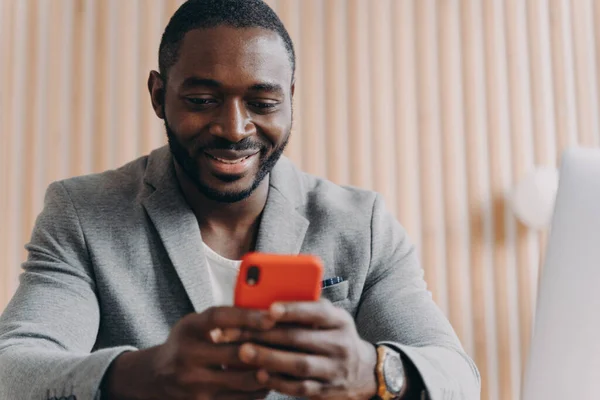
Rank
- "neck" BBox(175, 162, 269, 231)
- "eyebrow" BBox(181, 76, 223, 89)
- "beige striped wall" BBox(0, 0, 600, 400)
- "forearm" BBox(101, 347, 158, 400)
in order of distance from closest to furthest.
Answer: "forearm" BBox(101, 347, 158, 400) < "eyebrow" BBox(181, 76, 223, 89) < "neck" BBox(175, 162, 269, 231) < "beige striped wall" BBox(0, 0, 600, 400)

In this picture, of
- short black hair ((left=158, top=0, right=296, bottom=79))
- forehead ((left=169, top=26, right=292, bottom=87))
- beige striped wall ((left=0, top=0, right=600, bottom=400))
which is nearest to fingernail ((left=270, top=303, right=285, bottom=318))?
forehead ((left=169, top=26, right=292, bottom=87))

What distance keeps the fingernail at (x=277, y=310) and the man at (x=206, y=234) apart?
297 millimetres

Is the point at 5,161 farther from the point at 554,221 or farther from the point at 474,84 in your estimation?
the point at 554,221

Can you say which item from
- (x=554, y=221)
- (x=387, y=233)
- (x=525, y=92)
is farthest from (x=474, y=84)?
(x=554, y=221)

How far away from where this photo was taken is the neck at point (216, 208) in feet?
4.72

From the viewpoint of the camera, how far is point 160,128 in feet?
8.66

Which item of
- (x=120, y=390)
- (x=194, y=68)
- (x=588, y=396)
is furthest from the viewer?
(x=194, y=68)

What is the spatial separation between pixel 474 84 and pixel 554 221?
6.57ft

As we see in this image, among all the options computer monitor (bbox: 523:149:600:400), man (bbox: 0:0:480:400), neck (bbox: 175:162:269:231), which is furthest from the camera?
neck (bbox: 175:162:269:231)

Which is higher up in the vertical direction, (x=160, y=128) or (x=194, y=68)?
(x=194, y=68)

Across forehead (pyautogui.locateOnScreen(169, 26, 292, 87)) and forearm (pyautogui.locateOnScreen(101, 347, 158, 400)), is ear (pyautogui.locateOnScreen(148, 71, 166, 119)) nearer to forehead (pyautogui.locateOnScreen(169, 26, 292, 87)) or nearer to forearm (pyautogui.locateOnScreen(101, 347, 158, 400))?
forehead (pyautogui.locateOnScreen(169, 26, 292, 87))

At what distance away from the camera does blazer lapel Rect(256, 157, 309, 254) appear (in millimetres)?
1372

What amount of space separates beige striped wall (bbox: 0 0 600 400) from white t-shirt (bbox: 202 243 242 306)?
4.25 feet

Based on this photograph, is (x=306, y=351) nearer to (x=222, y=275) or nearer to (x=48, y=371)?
(x=48, y=371)
